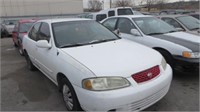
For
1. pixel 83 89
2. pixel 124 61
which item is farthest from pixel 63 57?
pixel 124 61

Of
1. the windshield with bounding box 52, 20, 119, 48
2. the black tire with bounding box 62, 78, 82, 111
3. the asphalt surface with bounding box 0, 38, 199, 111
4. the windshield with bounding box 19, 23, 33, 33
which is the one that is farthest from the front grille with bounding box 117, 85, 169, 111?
the windshield with bounding box 19, 23, 33, 33

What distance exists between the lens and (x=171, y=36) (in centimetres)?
470

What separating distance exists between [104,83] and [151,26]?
3.33 metres

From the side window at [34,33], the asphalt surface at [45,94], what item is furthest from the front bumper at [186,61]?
the side window at [34,33]

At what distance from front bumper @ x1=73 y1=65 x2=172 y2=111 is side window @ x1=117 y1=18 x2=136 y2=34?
2.89 meters

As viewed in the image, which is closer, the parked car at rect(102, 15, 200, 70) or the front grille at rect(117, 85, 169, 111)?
the front grille at rect(117, 85, 169, 111)

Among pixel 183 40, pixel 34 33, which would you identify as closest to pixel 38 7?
pixel 34 33

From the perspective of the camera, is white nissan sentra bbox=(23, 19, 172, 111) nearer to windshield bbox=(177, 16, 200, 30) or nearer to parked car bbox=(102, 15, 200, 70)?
parked car bbox=(102, 15, 200, 70)

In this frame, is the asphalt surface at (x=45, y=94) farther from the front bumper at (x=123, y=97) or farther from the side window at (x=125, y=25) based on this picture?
the side window at (x=125, y=25)

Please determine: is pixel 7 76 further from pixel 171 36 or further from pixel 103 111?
pixel 171 36

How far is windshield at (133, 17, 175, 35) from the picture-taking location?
508cm

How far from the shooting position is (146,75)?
8.73 ft

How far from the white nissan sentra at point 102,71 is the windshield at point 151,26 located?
5.55 feet

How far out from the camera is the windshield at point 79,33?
11.7 ft
